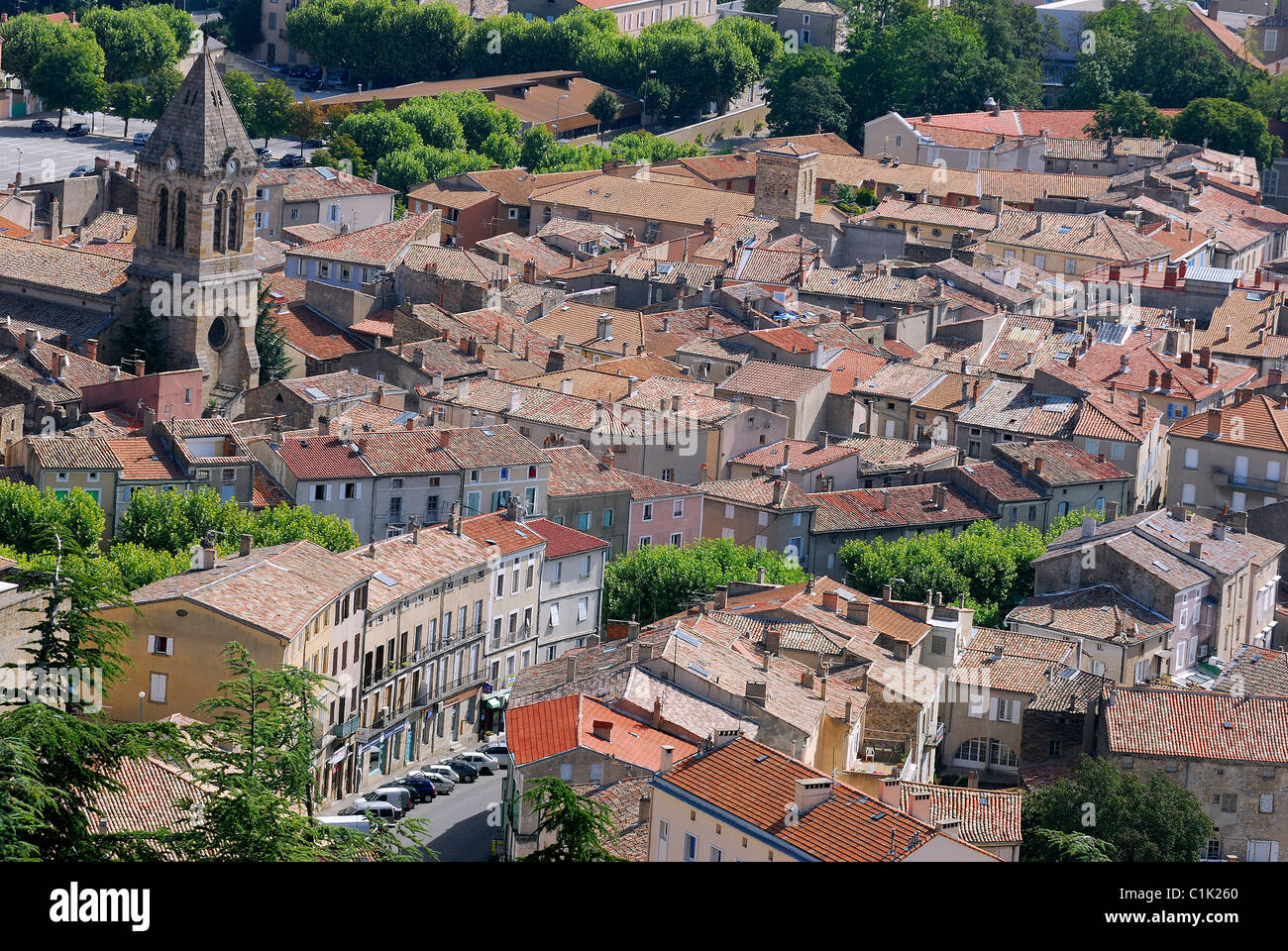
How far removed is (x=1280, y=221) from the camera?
12400cm

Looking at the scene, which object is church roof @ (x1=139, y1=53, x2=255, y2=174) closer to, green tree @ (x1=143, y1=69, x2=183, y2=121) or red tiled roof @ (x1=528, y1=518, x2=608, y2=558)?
red tiled roof @ (x1=528, y1=518, x2=608, y2=558)

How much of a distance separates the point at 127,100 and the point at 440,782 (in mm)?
88775

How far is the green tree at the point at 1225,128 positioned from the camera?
140 meters

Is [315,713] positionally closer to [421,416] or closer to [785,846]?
[785,846]

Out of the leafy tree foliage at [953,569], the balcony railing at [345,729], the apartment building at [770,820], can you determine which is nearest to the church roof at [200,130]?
the leafy tree foliage at [953,569]

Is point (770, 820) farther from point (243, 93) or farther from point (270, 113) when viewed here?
point (243, 93)

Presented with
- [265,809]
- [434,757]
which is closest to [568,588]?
[434,757]

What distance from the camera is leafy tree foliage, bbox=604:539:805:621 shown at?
220ft

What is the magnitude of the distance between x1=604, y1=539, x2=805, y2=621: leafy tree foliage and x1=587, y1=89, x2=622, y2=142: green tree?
8122 centimetres

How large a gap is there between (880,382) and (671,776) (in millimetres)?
49574

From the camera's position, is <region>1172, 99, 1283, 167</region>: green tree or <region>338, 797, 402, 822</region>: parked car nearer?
<region>338, 797, 402, 822</region>: parked car

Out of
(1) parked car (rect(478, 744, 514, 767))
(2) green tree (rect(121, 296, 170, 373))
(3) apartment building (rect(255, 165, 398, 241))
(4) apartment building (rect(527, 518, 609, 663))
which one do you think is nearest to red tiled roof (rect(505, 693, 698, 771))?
(1) parked car (rect(478, 744, 514, 767))

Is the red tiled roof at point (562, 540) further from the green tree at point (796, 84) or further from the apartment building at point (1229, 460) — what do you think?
the green tree at point (796, 84)
